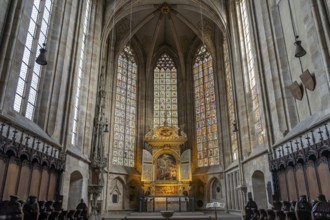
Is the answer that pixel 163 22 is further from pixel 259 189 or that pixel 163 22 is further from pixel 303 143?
pixel 303 143

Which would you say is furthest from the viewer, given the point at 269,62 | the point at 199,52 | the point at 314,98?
the point at 199,52

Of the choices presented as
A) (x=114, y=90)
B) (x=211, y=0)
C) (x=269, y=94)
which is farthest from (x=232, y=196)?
(x=211, y=0)

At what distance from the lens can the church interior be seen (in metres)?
9.07

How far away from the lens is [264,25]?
13969 mm

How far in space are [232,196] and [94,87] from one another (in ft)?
38.8

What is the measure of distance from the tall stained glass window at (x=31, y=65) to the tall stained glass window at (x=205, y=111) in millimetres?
15251

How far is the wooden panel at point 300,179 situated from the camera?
33.0 ft

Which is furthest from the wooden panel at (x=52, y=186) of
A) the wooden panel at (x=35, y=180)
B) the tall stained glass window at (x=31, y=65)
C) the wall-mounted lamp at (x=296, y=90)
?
the wall-mounted lamp at (x=296, y=90)

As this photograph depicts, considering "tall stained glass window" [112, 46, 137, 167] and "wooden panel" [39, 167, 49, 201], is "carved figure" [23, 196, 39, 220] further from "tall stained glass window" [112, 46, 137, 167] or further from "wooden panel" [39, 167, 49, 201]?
"tall stained glass window" [112, 46, 137, 167]

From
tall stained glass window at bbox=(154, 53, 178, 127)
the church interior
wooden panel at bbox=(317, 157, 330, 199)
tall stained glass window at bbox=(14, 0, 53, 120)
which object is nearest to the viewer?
wooden panel at bbox=(317, 157, 330, 199)

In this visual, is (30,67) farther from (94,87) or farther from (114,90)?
(114,90)

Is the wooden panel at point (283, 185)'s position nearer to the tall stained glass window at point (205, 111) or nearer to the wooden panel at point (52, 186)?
the wooden panel at point (52, 186)

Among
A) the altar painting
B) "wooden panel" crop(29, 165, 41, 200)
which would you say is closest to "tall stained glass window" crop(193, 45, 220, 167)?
the altar painting

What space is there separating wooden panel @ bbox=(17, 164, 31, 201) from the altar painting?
1420cm
